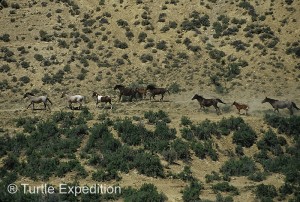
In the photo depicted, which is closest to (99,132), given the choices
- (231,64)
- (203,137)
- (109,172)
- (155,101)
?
(109,172)

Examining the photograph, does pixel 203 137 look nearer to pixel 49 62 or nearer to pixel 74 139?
pixel 74 139

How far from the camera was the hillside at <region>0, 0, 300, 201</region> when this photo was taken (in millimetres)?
26812

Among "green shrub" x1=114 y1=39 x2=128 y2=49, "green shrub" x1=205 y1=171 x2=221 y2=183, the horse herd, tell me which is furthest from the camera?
"green shrub" x1=114 y1=39 x2=128 y2=49

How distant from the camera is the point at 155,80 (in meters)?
45.7

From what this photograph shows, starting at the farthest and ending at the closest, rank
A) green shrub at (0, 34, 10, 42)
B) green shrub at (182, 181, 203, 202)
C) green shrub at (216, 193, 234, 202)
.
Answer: green shrub at (0, 34, 10, 42) < green shrub at (182, 181, 203, 202) < green shrub at (216, 193, 234, 202)

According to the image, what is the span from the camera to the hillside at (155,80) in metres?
26.8

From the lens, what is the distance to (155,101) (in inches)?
1558

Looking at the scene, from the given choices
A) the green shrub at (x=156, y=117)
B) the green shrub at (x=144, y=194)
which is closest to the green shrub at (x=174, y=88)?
the green shrub at (x=156, y=117)

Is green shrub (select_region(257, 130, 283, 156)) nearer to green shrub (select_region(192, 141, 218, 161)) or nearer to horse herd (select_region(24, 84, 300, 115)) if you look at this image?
green shrub (select_region(192, 141, 218, 161))

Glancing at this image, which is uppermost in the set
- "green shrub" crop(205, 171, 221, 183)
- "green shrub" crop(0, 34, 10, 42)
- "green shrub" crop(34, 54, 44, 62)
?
"green shrub" crop(0, 34, 10, 42)

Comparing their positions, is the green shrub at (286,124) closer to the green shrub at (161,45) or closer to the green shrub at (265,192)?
the green shrub at (265,192)

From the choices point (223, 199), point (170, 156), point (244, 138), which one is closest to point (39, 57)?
point (170, 156)

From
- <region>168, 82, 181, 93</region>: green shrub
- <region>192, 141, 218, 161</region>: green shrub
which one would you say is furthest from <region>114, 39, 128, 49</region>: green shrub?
<region>192, 141, 218, 161</region>: green shrub

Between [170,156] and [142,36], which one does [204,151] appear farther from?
[142,36]
